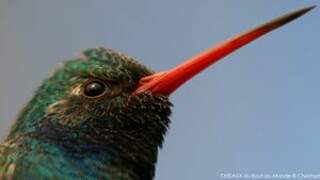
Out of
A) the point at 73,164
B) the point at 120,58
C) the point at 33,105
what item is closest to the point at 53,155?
the point at 73,164

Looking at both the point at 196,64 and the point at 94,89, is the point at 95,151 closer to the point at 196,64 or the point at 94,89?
the point at 94,89

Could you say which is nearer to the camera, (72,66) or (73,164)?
(73,164)

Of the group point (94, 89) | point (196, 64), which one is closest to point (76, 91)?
point (94, 89)

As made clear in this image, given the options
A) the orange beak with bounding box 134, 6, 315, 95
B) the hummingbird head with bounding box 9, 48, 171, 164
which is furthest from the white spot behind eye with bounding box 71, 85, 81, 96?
the orange beak with bounding box 134, 6, 315, 95

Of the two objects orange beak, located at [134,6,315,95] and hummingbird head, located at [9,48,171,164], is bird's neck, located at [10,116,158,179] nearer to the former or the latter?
hummingbird head, located at [9,48,171,164]

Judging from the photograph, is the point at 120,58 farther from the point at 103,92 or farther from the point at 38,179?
the point at 38,179

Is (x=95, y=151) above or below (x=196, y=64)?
below
